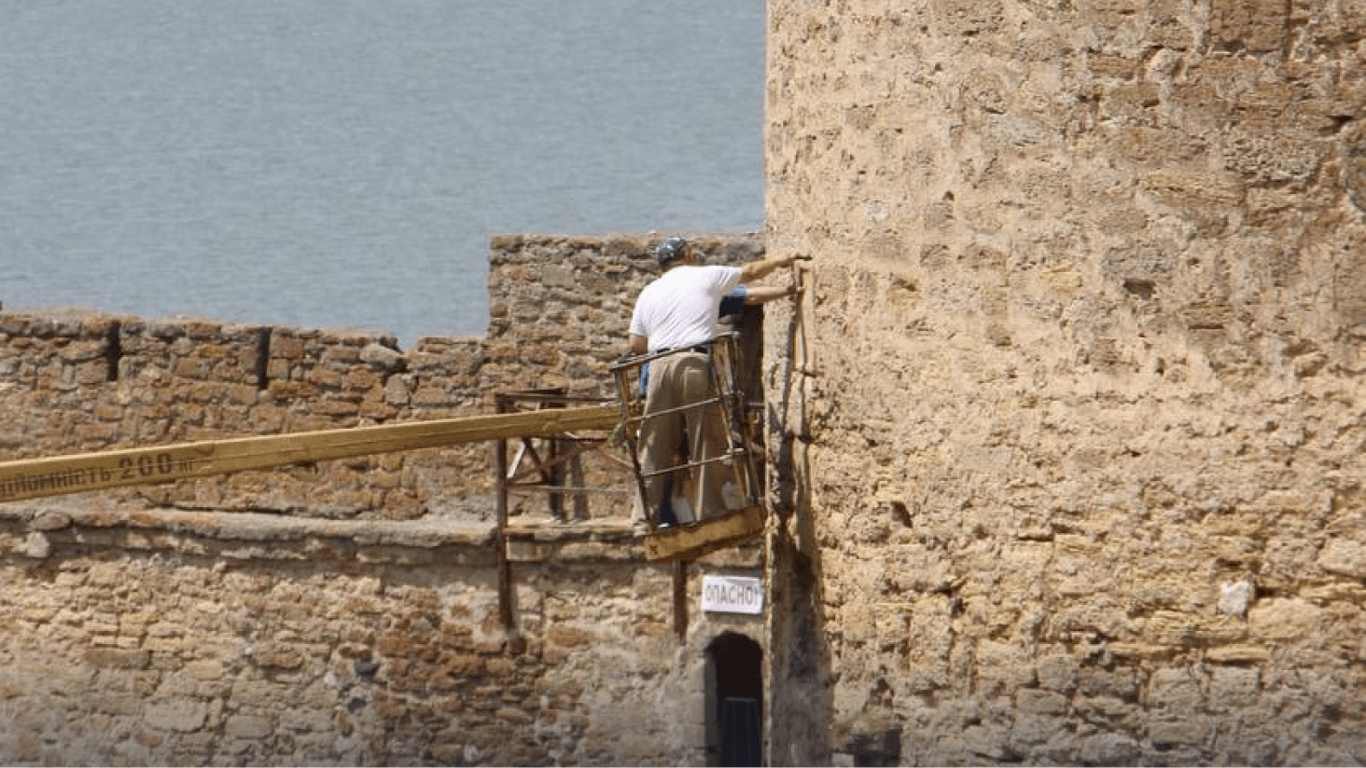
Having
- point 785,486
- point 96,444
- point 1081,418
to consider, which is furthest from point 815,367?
point 96,444

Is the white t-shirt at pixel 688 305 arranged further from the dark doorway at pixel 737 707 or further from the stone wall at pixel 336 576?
the dark doorway at pixel 737 707

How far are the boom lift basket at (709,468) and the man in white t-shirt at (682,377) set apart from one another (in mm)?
15

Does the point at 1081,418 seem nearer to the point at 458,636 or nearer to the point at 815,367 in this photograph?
the point at 815,367

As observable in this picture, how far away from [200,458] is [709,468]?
172cm

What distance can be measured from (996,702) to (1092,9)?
179cm

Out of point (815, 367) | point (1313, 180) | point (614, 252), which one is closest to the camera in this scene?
point (1313, 180)

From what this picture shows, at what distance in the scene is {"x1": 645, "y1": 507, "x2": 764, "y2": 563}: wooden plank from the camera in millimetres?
10430

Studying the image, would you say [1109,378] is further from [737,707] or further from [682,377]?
[737,707]

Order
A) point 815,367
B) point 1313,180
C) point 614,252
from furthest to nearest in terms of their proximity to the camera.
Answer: point 614,252 < point 815,367 < point 1313,180

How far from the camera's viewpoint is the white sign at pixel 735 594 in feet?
52.4

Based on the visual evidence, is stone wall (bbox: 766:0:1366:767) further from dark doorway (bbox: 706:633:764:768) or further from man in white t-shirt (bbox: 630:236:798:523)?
dark doorway (bbox: 706:633:764:768)

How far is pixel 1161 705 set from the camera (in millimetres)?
8375

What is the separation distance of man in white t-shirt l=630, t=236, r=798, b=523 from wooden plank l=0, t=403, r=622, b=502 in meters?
0.66

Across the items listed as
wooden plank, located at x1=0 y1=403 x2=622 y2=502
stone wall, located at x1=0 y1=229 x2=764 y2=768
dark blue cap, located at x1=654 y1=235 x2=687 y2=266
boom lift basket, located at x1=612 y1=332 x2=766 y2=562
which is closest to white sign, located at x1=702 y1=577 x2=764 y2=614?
stone wall, located at x1=0 y1=229 x2=764 y2=768
